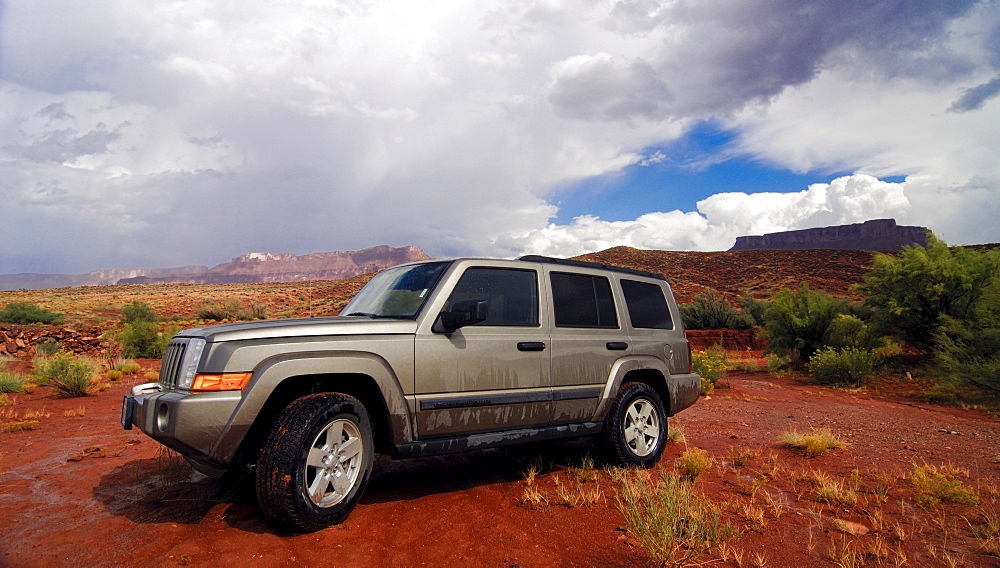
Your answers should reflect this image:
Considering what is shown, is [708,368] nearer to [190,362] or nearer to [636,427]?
[636,427]

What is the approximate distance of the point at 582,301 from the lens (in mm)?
5051

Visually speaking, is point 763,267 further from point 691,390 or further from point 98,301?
point 98,301

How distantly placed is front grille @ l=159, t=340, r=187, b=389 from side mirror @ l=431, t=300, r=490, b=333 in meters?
1.71

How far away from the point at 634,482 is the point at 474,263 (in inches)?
91.4

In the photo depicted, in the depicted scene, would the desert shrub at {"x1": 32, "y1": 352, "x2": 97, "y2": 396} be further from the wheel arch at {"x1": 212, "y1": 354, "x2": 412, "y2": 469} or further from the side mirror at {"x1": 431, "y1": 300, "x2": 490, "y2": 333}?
the side mirror at {"x1": 431, "y1": 300, "x2": 490, "y2": 333}

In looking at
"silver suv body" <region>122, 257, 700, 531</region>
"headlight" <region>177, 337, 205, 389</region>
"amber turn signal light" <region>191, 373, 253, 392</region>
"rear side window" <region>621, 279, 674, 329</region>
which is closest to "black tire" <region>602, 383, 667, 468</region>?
"silver suv body" <region>122, 257, 700, 531</region>

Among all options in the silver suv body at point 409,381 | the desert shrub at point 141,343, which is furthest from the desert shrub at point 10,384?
the silver suv body at point 409,381

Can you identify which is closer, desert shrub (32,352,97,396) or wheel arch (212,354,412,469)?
wheel arch (212,354,412,469)

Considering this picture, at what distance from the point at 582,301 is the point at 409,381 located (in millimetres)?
1942

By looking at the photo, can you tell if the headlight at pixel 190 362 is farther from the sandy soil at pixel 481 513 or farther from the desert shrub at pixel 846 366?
the desert shrub at pixel 846 366

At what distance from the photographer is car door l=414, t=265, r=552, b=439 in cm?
392

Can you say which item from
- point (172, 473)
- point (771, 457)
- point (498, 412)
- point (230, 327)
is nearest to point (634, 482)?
point (498, 412)

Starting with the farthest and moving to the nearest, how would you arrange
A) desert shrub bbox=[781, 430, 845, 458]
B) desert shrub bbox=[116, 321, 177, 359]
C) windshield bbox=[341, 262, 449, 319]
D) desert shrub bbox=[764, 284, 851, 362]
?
desert shrub bbox=[116, 321, 177, 359] < desert shrub bbox=[764, 284, 851, 362] < desert shrub bbox=[781, 430, 845, 458] < windshield bbox=[341, 262, 449, 319]

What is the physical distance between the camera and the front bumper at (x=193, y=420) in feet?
10.5
